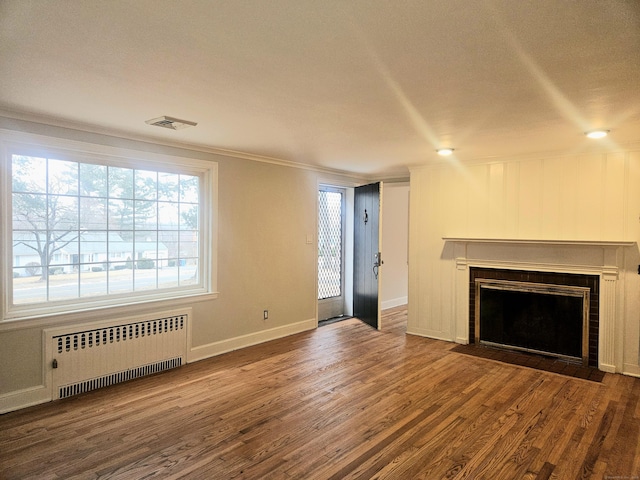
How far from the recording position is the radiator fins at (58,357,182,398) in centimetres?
338

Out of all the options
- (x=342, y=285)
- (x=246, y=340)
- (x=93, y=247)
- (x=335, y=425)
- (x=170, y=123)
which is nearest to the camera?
(x=335, y=425)

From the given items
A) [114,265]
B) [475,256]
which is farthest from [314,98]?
[475,256]

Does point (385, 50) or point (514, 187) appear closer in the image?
point (385, 50)

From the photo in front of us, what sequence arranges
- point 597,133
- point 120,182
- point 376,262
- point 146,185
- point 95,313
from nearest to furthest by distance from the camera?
1. point 597,133
2. point 95,313
3. point 120,182
4. point 146,185
5. point 376,262

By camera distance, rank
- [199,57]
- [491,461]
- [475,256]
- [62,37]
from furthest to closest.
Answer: [475,256], [491,461], [199,57], [62,37]

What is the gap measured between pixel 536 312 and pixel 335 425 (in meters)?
2.89

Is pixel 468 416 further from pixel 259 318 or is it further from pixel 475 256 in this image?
pixel 259 318

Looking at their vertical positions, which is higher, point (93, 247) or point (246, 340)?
point (93, 247)

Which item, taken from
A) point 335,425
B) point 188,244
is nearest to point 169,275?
point 188,244

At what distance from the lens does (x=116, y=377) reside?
366 cm

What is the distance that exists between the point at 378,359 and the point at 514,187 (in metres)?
2.46

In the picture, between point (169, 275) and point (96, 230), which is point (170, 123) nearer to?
point (96, 230)

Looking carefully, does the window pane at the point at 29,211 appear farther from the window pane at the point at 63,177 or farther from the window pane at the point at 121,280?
the window pane at the point at 121,280

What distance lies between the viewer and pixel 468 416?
3.04m
